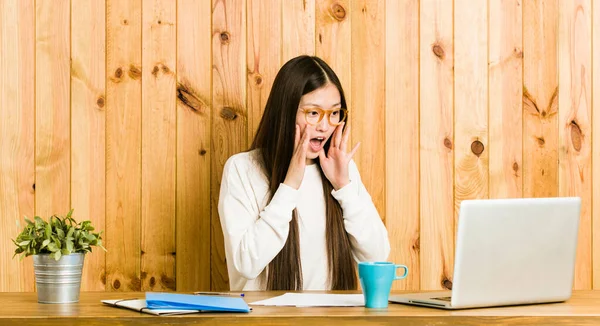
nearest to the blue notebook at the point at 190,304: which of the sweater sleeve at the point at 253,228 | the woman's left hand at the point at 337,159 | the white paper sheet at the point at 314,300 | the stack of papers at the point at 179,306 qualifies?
the stack of papers at the point at 179,306

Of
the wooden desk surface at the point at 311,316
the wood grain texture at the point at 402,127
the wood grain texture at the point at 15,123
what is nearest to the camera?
the wooden desk surface at the point at 311,316

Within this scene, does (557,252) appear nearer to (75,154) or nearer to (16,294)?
(16,294)

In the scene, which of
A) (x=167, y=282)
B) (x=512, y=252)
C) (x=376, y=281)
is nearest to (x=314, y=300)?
(x=376, y=281)

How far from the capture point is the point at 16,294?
5.91 ft

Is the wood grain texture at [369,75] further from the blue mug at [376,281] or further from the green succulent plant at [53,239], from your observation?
the green succulent plant at [53,239]

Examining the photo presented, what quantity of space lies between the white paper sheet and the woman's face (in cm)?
71

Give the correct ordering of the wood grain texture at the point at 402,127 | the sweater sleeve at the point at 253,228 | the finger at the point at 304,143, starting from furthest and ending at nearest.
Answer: the wood grain texture at the point at 402,127 → the finger at the point at 304,143 → the sweater sleeve at the point at 253,228

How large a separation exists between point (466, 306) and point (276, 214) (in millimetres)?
804

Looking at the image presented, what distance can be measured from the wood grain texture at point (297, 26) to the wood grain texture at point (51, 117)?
2.51 ft

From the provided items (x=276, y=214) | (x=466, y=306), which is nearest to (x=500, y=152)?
(x=276, y=214)

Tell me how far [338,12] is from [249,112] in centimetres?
48

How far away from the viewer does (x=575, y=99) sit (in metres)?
2.69

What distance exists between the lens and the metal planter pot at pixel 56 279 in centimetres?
163

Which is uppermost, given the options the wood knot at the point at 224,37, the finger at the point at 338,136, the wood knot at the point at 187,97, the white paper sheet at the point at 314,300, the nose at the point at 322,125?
the wood knot at the point at 224,37
